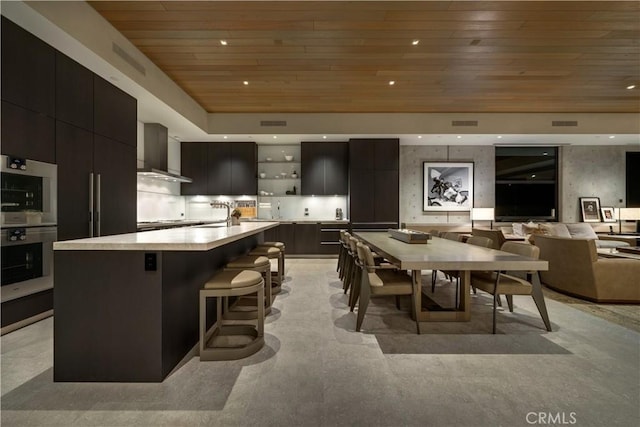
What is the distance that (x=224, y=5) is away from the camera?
2.95 m

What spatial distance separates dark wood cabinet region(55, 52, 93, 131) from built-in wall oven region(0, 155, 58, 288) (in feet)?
2.12

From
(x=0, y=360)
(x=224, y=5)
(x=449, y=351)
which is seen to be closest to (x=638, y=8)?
(x=449, y=351)

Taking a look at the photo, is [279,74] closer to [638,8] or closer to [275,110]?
[275,110]

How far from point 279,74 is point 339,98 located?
4.64 ft

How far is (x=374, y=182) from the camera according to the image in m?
6.69

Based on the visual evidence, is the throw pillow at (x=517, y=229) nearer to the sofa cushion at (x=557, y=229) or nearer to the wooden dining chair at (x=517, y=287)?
the sofa cushion at (x=557, y=229)

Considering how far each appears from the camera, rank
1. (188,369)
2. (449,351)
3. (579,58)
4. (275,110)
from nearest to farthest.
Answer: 1. (188,369)
2. (449,351)
3. (579,58)
4. (275,110)

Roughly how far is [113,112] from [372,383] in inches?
176

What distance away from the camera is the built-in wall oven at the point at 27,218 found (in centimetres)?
256

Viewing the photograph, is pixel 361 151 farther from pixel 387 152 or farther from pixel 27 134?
pixel 27 134

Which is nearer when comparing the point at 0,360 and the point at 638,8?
the point at 0,360

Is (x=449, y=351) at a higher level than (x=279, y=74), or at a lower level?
lower

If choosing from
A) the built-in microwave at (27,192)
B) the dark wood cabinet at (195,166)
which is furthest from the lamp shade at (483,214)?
the built-in microwave at (27,192)

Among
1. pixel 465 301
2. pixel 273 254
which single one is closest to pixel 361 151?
pixel 273 254
